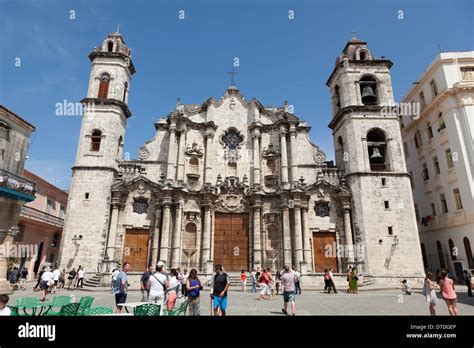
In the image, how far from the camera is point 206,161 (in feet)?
81.9

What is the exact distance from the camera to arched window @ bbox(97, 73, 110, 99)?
2484 cm

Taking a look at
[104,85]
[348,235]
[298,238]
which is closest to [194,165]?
[104,85]

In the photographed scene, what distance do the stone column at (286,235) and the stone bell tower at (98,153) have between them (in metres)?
12.5

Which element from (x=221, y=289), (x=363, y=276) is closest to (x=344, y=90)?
(x=363, y=276)

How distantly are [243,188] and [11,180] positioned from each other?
15.1m

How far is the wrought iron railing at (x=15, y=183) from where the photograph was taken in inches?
614

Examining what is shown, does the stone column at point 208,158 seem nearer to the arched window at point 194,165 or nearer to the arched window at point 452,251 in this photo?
the arched window at point 194,165

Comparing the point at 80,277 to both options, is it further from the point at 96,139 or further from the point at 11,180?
the point at 96,139

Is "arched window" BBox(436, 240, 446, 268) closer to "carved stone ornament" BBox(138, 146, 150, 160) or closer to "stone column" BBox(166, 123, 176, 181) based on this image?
"stone column" BBox(166, 123, 176, 181)

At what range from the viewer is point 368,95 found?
974 inches

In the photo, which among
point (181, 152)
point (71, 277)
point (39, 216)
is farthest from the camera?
point (39, 216)

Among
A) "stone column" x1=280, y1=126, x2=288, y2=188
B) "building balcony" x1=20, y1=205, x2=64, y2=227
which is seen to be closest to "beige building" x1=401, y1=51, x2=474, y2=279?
"stone column" x1=280, y1=126, x2=288, y2=188

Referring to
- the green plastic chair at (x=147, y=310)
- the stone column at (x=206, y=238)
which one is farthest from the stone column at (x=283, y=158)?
the green plastic chair at (x=147, y=310)
